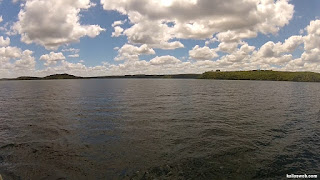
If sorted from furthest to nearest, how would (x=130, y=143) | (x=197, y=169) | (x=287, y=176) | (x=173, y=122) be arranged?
(x=173, y=122) → (x=130, y=143) → (x=197, y=169) → (x=287, y=176)

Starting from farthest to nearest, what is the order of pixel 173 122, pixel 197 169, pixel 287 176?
pixel 173 122
pixel 197 169
pixel 287 176

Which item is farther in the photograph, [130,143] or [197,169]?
[130,143]

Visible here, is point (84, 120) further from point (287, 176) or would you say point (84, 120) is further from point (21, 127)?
point (287, 176)

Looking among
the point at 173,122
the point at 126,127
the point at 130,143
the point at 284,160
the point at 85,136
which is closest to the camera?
the point at 284,160

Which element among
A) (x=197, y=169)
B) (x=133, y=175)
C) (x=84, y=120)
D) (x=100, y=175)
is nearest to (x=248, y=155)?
(x=197, y=169)

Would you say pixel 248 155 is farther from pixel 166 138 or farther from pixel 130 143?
pixel 130 143

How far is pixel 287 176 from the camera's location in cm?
1352

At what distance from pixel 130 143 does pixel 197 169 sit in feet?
25.1

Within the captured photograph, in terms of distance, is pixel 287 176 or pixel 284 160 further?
pixel 284 160

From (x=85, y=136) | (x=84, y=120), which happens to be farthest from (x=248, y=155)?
(x=84, y=120)

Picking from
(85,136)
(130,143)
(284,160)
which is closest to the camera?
(284,160)

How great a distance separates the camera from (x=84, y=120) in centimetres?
3005

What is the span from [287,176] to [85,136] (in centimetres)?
1841

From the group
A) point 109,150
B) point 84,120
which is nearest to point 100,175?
point 109,150
